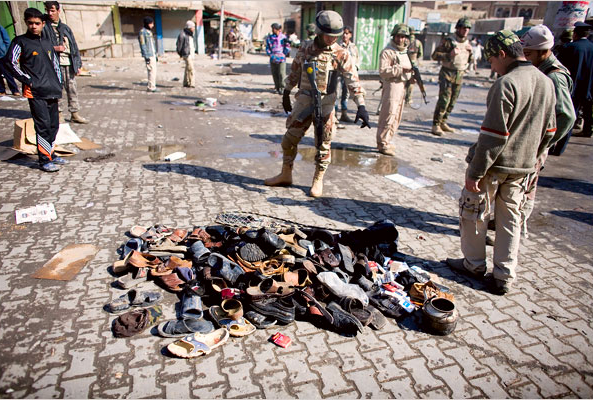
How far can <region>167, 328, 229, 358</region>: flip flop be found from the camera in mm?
2650

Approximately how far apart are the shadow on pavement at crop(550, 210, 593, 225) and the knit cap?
2.73 meters

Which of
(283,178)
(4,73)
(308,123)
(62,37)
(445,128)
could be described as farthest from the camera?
(4,73)

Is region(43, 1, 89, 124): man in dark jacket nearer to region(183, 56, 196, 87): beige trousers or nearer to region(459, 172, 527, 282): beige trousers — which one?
region(183, 56, 196, 87): beige trousers

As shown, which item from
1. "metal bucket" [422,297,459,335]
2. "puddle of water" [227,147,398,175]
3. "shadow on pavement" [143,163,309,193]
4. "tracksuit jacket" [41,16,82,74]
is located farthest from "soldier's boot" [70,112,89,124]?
"metal bucket" [422,297,459,335]

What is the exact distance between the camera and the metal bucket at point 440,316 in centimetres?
294

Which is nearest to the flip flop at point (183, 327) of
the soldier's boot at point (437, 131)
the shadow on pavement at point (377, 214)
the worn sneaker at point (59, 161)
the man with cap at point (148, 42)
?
the shadow on pavement at point (377, 214)

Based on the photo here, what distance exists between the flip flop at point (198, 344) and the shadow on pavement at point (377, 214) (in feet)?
7.75

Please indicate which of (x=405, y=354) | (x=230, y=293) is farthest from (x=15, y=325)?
(x=405, y=354)

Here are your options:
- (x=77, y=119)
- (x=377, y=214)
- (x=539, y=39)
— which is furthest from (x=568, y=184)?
(x=77, y=119)

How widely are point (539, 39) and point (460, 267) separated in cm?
219

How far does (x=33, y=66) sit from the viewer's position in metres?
5.30

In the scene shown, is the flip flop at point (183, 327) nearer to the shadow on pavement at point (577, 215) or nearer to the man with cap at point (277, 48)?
the shadow on pavement at point (577, 215)

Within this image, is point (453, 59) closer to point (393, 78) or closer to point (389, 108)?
point (393, 78)

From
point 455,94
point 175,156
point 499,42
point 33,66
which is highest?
point 499,42
